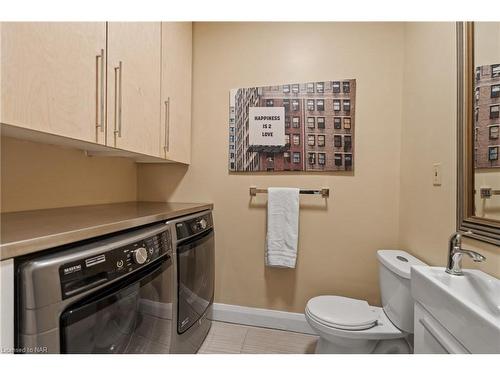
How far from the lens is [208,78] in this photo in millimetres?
1833

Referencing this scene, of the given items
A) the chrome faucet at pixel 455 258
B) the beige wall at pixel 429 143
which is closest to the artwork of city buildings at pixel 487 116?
the beige wall at pixel 429 143

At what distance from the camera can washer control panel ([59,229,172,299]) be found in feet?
2.04

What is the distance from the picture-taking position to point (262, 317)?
176 cm

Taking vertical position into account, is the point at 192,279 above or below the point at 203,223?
below

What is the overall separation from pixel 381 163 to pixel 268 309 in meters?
1.31

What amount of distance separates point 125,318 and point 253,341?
42.3 inches

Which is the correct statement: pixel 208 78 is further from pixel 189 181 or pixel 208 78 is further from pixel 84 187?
pixel 84 187

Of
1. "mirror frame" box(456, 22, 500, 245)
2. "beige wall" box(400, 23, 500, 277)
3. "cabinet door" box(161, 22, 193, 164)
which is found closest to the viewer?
"mirror frame" box(456, 22, 500, 245)

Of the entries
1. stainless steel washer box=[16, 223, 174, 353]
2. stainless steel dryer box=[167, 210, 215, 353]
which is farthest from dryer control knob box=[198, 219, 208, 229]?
stainless steel washer box=[16, 223, 174, 353]

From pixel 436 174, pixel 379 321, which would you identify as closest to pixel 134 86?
pixel 436 174

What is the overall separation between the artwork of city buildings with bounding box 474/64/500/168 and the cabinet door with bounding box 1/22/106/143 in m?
1.54

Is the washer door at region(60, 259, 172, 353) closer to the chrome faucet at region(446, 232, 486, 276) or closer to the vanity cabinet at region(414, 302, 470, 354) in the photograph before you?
the vanity cabinet at region(414, 302, 470, 354)

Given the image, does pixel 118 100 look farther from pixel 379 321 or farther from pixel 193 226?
pixel 379 321
